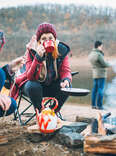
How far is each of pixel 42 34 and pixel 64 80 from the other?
54 cm

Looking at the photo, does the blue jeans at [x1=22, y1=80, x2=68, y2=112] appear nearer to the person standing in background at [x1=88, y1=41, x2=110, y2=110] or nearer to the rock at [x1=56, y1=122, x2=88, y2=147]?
the rock at [x1=56, y1=122, x2=88, y2=147]

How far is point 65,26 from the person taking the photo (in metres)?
25.9

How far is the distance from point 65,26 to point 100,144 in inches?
972

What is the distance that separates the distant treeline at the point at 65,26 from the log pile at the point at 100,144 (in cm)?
1724

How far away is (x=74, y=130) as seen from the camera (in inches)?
96.3

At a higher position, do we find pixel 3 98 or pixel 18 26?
pixel 18 26

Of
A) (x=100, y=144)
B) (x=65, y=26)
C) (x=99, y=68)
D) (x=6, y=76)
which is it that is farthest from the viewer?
(x=65, y=26)

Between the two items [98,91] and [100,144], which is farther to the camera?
[98,91]

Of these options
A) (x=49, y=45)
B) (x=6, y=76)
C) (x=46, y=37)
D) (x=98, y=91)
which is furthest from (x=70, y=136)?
(x=98, y=91)

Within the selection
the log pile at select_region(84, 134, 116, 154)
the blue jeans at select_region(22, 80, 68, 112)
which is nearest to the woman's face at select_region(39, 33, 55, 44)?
the blue jeans at select_region(22, 80, 68, 112)

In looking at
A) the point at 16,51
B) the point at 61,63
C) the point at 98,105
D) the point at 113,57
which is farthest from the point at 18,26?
the point at 61,63

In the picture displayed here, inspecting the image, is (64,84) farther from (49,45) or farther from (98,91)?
(98,91)

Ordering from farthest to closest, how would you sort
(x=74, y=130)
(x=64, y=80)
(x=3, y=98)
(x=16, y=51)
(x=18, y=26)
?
1. (x=18, y=26)
2. (x=16, y=51)
3. (x=64, y=80)
4. (x=74, y=130)
5. (x=3, y=98)

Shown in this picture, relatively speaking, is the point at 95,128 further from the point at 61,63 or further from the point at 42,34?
the point at 42,34
